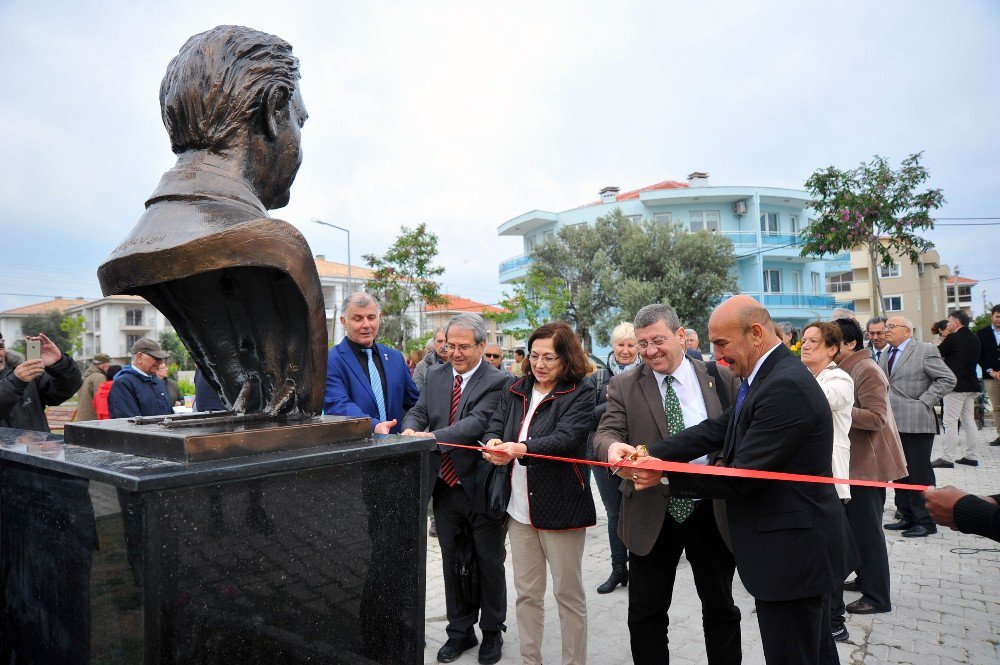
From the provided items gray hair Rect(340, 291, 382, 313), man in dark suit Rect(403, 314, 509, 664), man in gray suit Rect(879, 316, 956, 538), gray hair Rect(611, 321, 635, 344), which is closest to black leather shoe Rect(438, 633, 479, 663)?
man in dark suit Rect(403, 314, 509, 664)

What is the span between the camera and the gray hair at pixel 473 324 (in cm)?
421

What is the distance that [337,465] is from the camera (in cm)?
233

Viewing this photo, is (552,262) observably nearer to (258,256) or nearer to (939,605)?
(939,605)

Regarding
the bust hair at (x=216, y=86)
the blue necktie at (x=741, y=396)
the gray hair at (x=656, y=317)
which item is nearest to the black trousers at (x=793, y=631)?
the blue necktie at (x=741, y=396)

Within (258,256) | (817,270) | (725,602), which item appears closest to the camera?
(258,256)

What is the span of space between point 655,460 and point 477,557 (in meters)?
1.62

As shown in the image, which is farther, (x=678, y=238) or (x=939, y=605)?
(x=678, y=238)

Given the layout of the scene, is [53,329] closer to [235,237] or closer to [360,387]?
[360,387]

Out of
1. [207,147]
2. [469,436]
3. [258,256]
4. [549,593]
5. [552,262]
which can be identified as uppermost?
[552,262]

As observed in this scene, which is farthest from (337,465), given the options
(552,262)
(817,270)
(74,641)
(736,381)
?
(817,270)

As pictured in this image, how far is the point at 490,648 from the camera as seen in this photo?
3977 mm

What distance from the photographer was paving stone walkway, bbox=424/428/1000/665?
3.98m

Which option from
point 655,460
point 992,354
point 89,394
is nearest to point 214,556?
point 655,460

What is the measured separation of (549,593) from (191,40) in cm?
460
